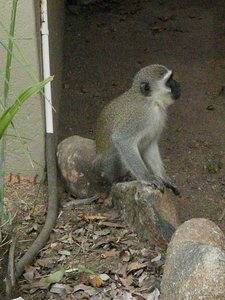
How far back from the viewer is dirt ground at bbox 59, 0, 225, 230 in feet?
21.7

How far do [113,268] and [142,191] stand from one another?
0.74 m

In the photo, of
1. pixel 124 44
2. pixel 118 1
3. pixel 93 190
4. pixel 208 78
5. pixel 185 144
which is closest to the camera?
pixel 93 190

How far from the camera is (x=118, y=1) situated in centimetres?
1031

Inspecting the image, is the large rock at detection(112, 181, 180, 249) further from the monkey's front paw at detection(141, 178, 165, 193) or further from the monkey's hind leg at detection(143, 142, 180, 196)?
the monkey's hind leg at detection(143, 142, 180, 196)

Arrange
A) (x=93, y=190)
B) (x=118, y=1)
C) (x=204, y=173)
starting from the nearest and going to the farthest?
(x=93, y=190), (x=204, y=173), (x=118, y=1)

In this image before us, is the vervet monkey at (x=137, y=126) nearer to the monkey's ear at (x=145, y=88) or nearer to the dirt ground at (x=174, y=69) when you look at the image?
the monkey's ear at (x=145, y=88)

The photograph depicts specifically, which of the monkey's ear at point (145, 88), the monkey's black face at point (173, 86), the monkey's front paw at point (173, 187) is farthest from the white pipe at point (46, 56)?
the monkey's front paw at point (173, 187)

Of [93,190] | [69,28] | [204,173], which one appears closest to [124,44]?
[69,28]

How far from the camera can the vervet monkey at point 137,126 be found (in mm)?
5500

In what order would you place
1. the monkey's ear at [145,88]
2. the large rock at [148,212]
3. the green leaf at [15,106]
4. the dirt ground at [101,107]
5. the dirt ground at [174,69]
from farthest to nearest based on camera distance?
the dirt ground at [174,69], the monkey's ear at [145,88], the large rock at [148,212], the dirt ground at [101,107], the green leaf at [15,106]

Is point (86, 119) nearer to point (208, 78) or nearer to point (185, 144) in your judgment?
point (185, 144)

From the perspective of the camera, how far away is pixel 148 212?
4.78 metres

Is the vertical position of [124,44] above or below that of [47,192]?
above

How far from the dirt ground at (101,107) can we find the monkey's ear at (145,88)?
1.16 metres
